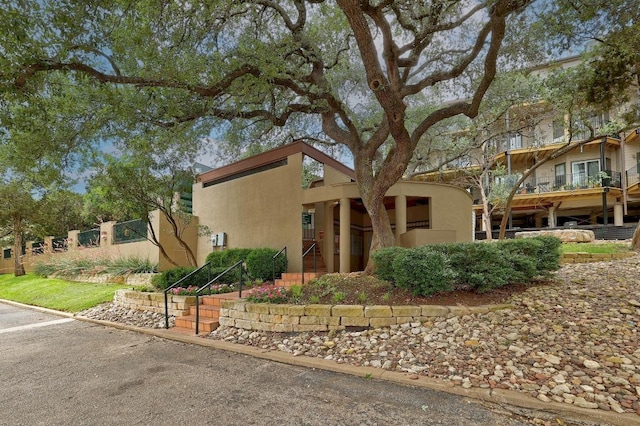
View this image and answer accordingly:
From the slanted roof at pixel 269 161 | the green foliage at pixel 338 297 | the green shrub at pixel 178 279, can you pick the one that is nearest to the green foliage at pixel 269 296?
the green foliage at pixel 338 297

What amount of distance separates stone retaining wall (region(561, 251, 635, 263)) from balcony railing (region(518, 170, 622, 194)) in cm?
1146

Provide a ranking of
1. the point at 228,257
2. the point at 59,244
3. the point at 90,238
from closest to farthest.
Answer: the point at 228,257 → the point at 90,238 → the point at 59,244

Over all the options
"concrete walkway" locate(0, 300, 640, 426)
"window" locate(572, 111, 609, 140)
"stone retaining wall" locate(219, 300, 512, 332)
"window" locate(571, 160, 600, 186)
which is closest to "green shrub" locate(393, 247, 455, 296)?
"stone retaining wall" locate(219, 300, 512, 332)

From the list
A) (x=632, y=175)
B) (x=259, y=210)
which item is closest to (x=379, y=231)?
(x=259, y=210)

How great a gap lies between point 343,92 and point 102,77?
750cm

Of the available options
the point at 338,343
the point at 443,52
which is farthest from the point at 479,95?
the point at 338,343

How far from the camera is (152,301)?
823 cm

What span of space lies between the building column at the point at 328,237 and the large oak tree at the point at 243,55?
6.98 ft

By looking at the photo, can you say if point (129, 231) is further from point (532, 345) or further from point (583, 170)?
point (583, 170)

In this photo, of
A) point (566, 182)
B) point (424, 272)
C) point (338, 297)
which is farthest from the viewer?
point (566, 182)

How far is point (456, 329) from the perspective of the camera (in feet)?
15.5

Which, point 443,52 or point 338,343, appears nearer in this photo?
point 338,343

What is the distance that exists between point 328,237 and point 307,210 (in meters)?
1.23

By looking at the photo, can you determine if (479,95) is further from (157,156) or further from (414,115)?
(157,156)
